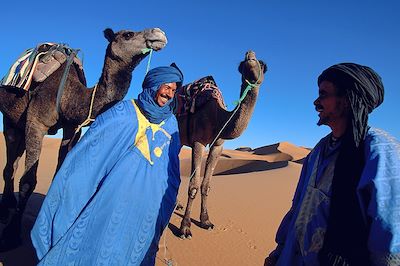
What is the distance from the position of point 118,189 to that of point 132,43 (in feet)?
6.28

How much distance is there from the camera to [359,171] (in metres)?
1.73

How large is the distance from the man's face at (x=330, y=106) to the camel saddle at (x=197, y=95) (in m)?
4.41

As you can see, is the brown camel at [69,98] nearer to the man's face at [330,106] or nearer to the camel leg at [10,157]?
the camel leg at [10,157]

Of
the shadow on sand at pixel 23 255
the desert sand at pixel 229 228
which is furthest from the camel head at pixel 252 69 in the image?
the shadow on sand at pixel 23 255

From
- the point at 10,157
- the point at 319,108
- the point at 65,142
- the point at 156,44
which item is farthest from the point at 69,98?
the point at 319,108

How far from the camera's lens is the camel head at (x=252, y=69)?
16.5ft

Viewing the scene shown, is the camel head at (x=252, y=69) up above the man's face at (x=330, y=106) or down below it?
above

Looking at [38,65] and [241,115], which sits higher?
[38,65]

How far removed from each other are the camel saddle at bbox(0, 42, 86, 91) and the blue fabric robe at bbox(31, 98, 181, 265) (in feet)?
6.39

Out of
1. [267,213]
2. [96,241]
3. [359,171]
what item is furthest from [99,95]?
[267,213]

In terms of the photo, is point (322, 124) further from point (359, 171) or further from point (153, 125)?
point (153, 125)

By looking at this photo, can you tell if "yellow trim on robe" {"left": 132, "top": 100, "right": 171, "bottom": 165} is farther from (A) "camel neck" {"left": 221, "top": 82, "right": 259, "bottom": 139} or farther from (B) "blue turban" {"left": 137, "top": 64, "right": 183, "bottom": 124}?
(A) "camel neck" {"left": 221, "top": 82, "right": 259, "bottom": 139}

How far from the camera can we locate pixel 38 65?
4922 millimetres

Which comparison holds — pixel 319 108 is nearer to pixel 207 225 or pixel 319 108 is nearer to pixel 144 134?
pixel 144 134
